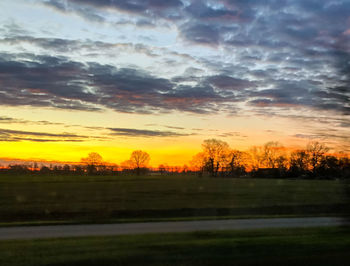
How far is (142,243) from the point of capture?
10438mm

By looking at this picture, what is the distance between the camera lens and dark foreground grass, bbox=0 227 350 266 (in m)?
8.23

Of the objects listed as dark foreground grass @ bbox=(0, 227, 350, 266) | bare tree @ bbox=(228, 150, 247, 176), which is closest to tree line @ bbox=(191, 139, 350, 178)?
bare tree @ bbox=(228, 150, 247, 176)

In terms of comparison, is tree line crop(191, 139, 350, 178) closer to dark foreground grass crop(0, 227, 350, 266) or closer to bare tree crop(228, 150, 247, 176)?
bare tree crop(228, 150, 247, 176)

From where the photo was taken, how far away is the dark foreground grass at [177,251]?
823 cm

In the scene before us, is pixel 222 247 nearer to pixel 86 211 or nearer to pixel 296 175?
pixel 86 211

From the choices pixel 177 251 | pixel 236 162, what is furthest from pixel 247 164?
pixel 177 251

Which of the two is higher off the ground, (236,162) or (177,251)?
(236,162)

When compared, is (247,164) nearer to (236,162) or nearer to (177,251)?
(236,162)

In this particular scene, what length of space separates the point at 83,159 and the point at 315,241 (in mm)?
114545

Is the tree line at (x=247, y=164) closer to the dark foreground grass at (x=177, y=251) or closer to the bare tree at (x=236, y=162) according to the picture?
the bare tree at (x=236, y=162)

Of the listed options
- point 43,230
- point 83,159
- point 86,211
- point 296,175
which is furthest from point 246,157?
point 43,230

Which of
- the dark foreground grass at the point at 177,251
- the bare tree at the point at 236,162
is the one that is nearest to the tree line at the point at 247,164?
the bare tree at the point at 236,162

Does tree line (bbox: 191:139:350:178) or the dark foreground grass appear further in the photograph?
tree line (bbox: 191:139:350:178)

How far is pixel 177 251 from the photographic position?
9.35 metres
